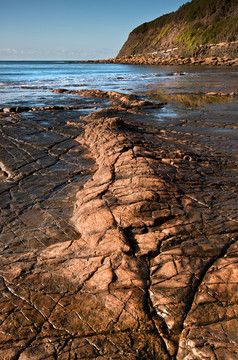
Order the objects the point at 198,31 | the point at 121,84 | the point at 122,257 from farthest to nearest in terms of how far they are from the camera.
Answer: the point at 198,31, the point at 121,84, the point at 122,257

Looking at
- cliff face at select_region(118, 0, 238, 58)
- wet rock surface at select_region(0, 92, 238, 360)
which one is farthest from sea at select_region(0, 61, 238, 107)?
cliff face at select_region(118, 0, 238, 58)

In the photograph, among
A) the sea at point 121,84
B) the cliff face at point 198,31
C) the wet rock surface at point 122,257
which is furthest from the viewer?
the cliff face at point 198,31

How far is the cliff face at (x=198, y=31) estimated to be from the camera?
1785 inches

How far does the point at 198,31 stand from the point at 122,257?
6278 cm

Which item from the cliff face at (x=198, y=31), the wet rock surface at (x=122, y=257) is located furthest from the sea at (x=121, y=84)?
the cliff face at (x=198, y=31)

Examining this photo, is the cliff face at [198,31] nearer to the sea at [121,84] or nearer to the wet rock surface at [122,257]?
the sea at [121,84]

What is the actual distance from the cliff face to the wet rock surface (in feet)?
147

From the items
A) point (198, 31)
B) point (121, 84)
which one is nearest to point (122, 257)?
point (121, 84)

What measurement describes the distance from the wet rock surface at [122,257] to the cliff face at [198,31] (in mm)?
44923

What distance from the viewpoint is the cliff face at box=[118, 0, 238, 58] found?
149 feet

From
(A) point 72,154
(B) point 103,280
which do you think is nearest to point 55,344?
(B) point 103,280

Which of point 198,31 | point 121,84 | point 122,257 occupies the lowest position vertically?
point 122,257

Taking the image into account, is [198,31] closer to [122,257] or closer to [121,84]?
[121,84]

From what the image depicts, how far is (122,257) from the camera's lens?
2.69 meters
